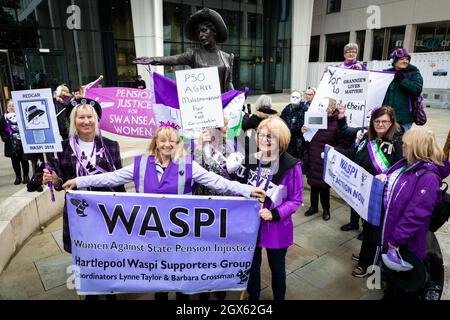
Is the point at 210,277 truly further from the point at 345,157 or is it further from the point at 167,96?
the point at 167,96

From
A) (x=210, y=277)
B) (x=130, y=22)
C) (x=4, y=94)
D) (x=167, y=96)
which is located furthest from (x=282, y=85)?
(x=210, y=277)

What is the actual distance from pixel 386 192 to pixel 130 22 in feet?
60.2

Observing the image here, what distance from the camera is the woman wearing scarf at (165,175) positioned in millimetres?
2594

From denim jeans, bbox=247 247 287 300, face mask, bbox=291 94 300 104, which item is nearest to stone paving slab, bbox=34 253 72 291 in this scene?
denim jeans, bbox=247 247 287 300

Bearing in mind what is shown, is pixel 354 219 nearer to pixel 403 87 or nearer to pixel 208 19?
pixel 403 87

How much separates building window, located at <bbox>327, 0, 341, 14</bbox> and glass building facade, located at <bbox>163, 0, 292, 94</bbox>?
583 centimetres

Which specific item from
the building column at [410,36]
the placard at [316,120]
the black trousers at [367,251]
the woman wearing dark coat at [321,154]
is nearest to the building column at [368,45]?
the building column at [410,36]

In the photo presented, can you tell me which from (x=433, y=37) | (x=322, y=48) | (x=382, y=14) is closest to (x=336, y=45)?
(x=322, y=48)

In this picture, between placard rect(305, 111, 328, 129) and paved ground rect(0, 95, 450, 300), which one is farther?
placard rect(305, 111, 328, 129)

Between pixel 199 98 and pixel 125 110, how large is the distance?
7.20ft

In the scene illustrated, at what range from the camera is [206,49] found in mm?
4359

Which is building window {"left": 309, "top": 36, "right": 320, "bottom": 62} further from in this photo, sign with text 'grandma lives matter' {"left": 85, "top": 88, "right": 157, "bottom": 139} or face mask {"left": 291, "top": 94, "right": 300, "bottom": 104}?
sign with text 'grandma lives matter' {"left": 85, "top": 88, "right": 157, "bottom": 139}

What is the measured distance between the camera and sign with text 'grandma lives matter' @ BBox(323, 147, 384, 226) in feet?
9.39
